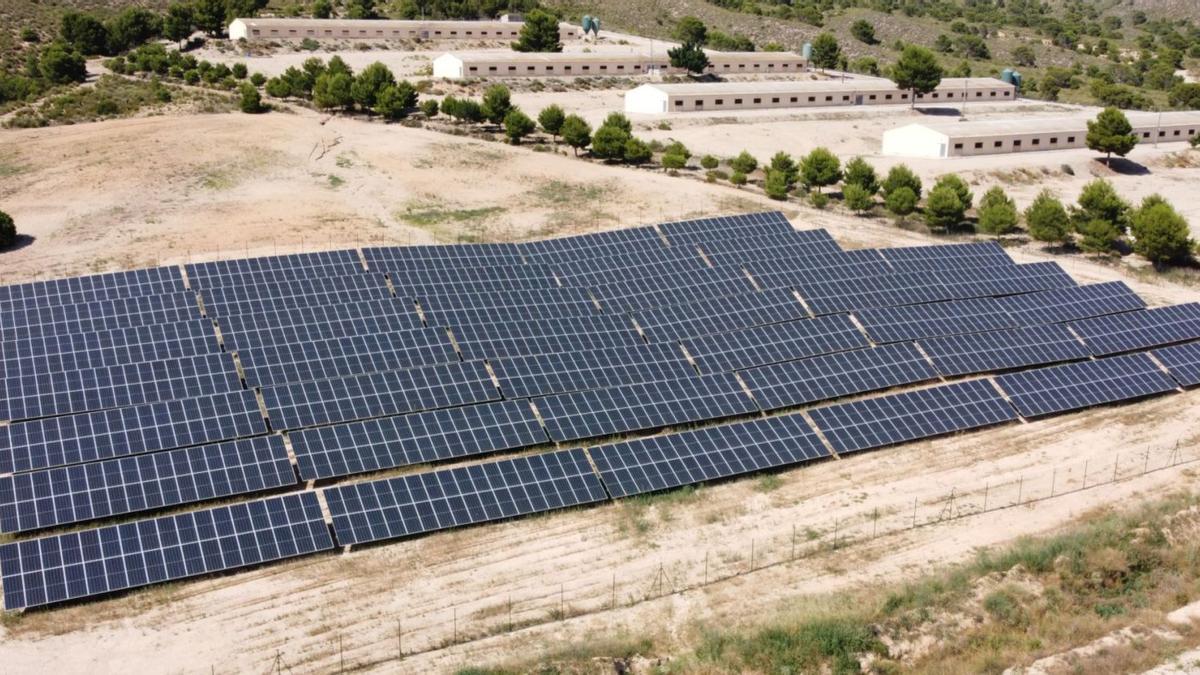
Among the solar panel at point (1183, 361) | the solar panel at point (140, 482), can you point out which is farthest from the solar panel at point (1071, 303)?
the solar panel at point (140, 482)

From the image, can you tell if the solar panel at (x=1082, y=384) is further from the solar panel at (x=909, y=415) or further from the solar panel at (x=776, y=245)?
the solar panel at (x=776, y=245)

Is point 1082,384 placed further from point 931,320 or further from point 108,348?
point 108,348

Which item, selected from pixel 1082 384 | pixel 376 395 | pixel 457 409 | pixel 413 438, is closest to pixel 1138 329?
pixel 1082 384

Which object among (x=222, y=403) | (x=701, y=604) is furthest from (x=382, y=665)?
(x=222, y=403)

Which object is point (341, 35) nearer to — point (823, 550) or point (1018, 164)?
point (1018, 164)

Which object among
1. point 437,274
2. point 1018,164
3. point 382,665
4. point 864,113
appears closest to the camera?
point 382,665

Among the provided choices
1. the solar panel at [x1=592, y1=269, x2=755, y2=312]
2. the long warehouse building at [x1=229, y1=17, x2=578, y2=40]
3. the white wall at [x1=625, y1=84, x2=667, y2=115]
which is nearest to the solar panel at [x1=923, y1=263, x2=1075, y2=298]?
the solar panel at [x1=592, y1=269, x2=755, y2=312]
